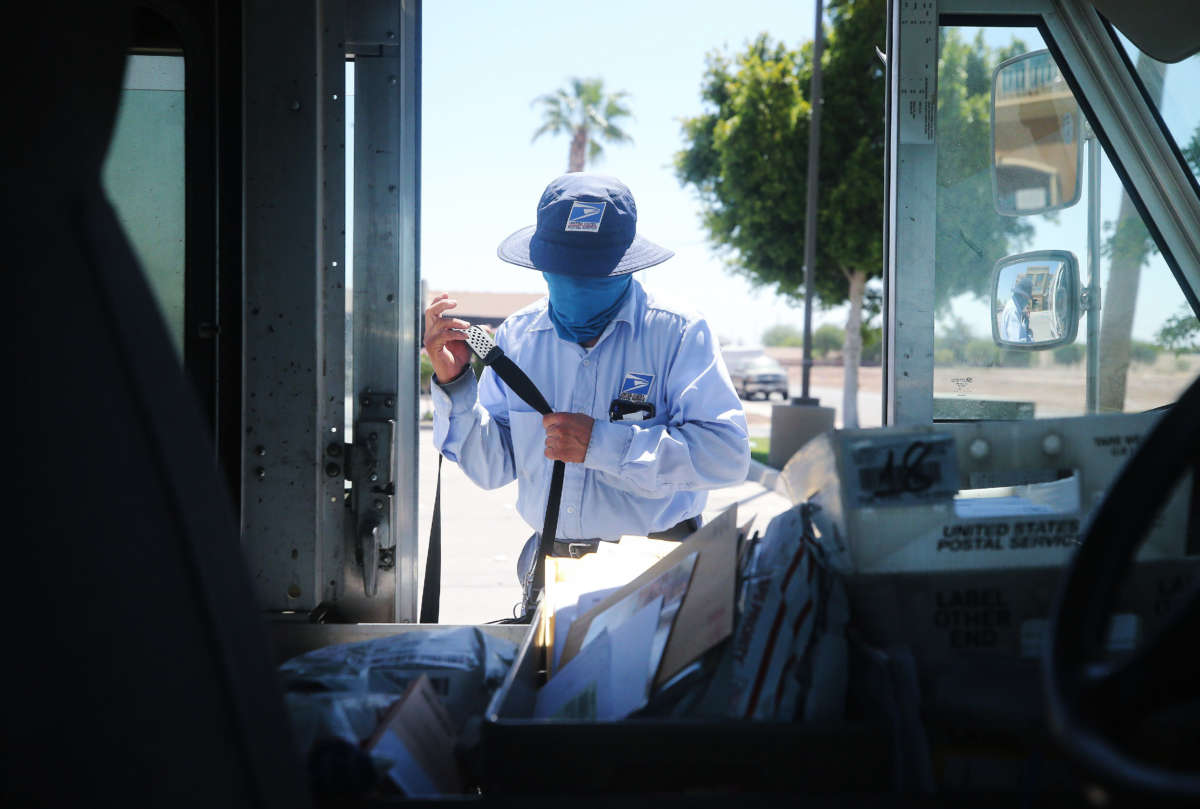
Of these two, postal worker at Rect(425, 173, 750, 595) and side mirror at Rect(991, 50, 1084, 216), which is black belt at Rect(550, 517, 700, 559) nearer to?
postal worker at Rect(425, 173, 750, 595)

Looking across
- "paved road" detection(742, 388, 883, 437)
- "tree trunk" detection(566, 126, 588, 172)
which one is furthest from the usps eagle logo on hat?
"tree trunk" detection(566, 126, 588, 172)

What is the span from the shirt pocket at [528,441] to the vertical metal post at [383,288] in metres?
0.56

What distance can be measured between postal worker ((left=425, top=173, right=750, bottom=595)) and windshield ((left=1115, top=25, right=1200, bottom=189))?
143 centimetres

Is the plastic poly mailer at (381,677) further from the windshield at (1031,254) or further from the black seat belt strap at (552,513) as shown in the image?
the windshield at (1031,254)

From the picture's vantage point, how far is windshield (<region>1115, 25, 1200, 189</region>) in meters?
2.66

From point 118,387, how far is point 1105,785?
38.9 inches

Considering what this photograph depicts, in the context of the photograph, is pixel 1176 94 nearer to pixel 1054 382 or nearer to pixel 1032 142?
pixel 1032 142

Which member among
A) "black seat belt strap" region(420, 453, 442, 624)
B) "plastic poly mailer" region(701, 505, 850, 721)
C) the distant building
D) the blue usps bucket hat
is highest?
the distant building

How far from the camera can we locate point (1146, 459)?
0.93 metres

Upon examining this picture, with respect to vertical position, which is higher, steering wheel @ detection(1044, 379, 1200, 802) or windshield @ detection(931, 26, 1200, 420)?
windshield @ detection(931, 26, 1200, 420)

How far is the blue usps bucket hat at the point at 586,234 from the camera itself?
289cm

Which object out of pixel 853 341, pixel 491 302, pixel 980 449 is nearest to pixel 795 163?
pixel 853 341

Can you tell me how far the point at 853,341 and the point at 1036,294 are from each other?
56.9 feet

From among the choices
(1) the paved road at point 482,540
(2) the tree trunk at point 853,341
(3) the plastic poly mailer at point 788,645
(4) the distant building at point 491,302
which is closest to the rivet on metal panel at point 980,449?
(3) the plastic poly mailer at point 788,645
